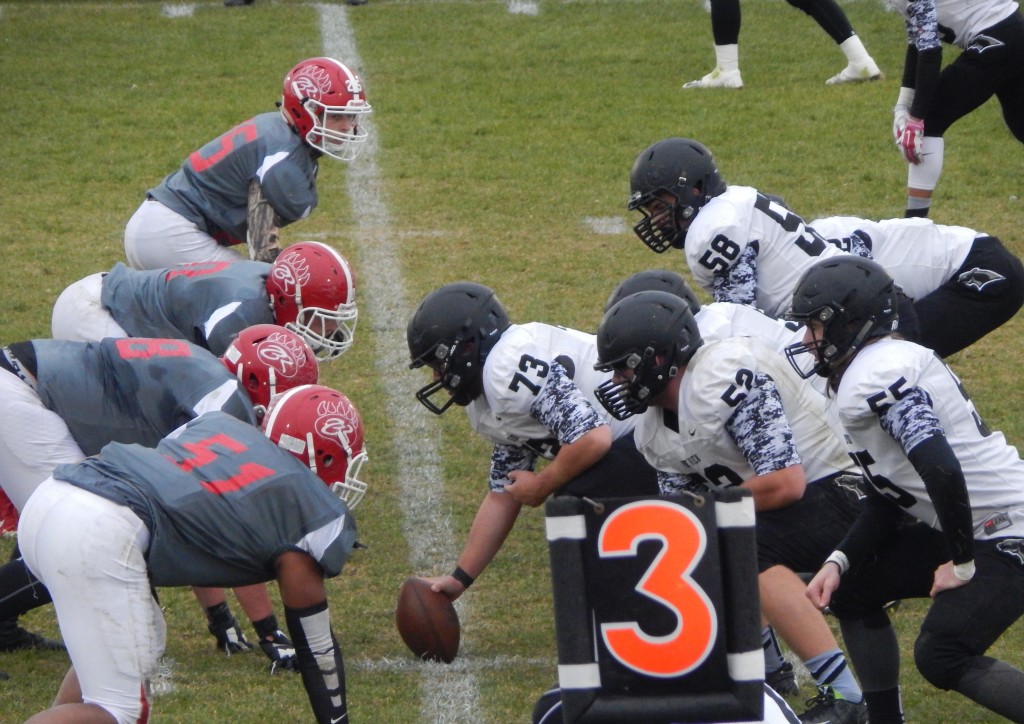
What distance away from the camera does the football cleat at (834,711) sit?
150 inches

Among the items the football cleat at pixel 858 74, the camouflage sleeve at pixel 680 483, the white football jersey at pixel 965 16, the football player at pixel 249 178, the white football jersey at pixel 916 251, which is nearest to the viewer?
the camouflage sleeve at pixel 680 483

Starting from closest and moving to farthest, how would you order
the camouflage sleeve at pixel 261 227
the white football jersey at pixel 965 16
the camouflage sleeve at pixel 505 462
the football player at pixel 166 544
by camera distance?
1. the football player at pixel 166 544
2. the camouflage sleeve at pixel 505 462
3. the camouflage sleeve at pixel 261 227
4. the white football jersey at pixel 965 16

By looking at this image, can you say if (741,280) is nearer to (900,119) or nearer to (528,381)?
(528,381)

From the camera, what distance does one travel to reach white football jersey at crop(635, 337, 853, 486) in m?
3.79

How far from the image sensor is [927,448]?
3441 millimetres

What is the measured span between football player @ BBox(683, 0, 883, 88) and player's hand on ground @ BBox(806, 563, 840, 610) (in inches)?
259

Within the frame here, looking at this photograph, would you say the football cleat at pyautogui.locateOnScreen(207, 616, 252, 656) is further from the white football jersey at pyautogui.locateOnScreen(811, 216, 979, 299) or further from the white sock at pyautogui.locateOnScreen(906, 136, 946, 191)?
the white sock at pyautogui.locateOnScreen(906, 136, 946, 191)

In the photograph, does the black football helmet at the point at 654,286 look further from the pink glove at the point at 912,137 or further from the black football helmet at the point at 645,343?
the pink glove at the point at 912,137

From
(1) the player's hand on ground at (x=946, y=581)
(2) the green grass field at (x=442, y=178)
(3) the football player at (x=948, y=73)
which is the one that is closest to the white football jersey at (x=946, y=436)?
(1) the player's hand on ground at (x=946, y=581)

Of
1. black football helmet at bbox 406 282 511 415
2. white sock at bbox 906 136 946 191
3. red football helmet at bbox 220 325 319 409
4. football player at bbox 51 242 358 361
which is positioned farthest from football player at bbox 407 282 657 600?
white sock at bbox 906 136 946 191

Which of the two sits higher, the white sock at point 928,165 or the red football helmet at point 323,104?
the red football helmet at point 323,104

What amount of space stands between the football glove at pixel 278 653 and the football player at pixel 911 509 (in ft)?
5.16

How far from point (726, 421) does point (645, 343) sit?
307 mm

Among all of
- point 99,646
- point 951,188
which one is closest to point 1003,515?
point 99,646
